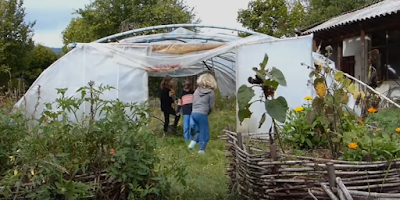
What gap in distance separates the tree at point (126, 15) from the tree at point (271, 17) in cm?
315

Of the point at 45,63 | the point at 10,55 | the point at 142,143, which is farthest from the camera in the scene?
the point at 45,63

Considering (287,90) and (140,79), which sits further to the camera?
(140,79)

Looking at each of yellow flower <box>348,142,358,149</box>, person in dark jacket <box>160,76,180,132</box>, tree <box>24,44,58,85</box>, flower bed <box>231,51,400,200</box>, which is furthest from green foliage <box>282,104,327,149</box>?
tree <box>24,44,58,85</box>

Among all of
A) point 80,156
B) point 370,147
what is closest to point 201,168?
point 80,156

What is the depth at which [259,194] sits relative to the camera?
3322 mm

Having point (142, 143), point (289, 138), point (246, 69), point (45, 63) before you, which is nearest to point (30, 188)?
point (142, 143)

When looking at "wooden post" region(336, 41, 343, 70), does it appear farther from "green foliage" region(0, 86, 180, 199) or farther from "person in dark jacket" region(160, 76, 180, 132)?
"green foliage" region(0, 86, 180, 199)

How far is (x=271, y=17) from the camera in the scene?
2231cm

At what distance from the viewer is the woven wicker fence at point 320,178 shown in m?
2.74

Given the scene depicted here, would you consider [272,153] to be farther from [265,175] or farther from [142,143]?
[142,143]

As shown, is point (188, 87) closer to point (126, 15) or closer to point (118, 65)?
point (118, 65)

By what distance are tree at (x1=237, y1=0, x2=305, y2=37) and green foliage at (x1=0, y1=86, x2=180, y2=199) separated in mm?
18852

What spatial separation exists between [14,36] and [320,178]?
19.1m

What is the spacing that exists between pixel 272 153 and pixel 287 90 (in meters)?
4.85
